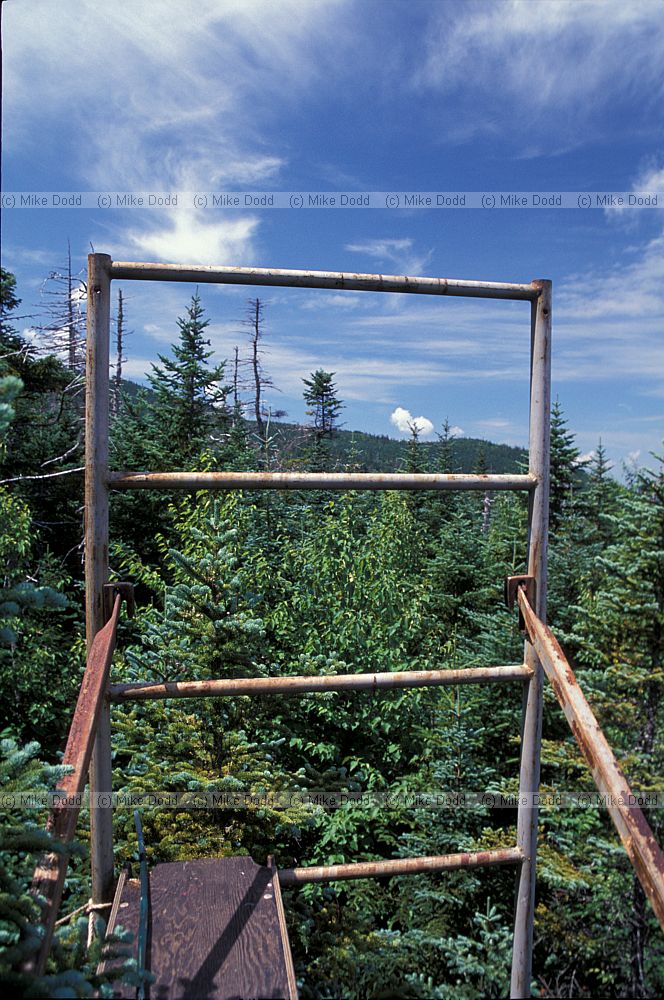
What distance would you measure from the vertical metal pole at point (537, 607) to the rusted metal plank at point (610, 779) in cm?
17

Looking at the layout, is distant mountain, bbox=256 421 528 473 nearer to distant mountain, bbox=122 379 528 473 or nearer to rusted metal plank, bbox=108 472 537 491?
distant mountain, bbox=122 379 528 473

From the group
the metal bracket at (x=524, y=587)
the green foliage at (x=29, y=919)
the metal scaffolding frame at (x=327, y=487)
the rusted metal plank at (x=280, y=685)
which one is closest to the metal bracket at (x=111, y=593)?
the metal scaffolding frame at (x=327, y=487)

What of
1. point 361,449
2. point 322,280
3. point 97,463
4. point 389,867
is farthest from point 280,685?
point 361,449

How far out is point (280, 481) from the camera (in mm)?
1642

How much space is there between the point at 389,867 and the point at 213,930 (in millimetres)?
488

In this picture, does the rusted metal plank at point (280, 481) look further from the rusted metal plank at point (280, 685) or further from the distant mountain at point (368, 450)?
the distant mountain at point (368, 450)

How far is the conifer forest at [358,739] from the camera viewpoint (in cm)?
283

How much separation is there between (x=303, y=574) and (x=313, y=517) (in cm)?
166

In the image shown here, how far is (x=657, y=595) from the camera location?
5.02m

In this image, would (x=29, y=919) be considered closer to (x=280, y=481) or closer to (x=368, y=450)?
(x=280, y=481)

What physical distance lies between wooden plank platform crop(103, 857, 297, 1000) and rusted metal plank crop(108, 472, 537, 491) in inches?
41.6

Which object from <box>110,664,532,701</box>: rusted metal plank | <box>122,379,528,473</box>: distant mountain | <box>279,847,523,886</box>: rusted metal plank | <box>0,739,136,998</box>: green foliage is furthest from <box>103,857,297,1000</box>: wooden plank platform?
<box>122,379,528,473</box>: distant mountain

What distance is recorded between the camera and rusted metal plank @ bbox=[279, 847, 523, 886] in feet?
5.71

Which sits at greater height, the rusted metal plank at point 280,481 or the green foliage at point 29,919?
the rusted metal plank at point 280,481
